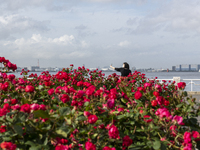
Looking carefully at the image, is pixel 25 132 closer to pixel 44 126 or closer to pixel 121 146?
pixel 44 126

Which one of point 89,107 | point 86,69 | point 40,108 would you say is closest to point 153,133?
point 89,107

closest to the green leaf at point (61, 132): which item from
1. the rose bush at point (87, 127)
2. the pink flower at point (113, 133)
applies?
the rose bush at point (87, 127)

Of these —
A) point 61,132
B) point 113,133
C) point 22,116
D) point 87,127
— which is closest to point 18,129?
point 22,116

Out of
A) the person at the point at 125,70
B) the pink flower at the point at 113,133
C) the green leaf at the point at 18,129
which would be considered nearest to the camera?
the green leaf at the point at 18,129

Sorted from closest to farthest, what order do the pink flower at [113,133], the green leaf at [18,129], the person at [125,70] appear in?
the green leaf at [18,129], the pink flower at [113,133], the person at [125,70]

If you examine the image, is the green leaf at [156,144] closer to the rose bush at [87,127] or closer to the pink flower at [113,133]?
the rose bush at [87,127]

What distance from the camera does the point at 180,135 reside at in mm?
2170

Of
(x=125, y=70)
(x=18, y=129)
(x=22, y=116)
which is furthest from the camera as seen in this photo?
(x=125, y=70)

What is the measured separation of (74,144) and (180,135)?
39.7 inches

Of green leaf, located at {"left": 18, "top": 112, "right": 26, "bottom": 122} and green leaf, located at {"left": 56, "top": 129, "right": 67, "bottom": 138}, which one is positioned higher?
green leaf, located at {"left": 18, "top": 112, "right": 26, "bottom": 122}

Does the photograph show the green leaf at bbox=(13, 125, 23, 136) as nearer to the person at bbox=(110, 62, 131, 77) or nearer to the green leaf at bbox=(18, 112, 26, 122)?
the green leaf at bbox=(18, 112, 26, 122)

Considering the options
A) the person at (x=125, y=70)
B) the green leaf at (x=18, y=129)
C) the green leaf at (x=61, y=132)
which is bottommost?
the green leaf at (x=61, y=132)

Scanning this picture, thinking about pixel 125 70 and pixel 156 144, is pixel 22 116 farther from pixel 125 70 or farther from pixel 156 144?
pixel 125 70

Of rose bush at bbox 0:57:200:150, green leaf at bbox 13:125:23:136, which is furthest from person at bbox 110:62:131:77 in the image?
green leaf at bbox 13:125:23:136
